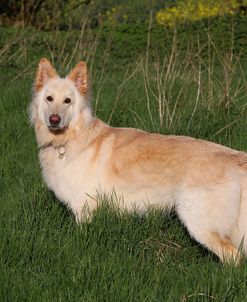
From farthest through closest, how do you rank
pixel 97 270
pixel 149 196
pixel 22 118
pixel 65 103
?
pixel 22 118
pixel 65 103
pixel 149 196
pixel 97 270

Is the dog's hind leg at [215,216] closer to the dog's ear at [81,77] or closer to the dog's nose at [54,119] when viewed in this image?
the dog's nose at [54,119]

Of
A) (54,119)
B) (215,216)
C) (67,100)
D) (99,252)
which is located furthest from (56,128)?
(215,216)

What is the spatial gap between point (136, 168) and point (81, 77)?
964 mm

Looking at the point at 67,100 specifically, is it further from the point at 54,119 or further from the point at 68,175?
the point at 68,175

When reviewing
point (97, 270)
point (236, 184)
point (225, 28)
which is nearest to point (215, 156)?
point (236, 184)

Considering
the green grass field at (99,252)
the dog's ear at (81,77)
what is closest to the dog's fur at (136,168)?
the dog's ear at (81,77)

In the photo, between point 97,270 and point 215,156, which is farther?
point 215,156

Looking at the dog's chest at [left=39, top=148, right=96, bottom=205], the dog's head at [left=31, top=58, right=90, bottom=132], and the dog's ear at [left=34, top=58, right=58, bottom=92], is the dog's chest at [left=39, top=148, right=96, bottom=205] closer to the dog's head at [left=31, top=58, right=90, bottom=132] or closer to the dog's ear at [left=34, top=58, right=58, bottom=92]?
the dog's head at [left=31, top=58, right=90, bottom=132]

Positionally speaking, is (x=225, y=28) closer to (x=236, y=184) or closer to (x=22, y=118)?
(x=22, y=118)

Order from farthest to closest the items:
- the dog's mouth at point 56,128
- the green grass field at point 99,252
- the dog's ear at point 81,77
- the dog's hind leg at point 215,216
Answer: the dog's ear at point 81,77 < the dog's mouth at point 56,128 < the dog's hind leg at point 215,216 < the green grass field at point 99,252

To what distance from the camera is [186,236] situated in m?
4.20

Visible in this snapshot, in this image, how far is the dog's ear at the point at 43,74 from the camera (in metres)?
4.73

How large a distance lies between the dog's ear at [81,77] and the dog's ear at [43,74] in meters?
0.15

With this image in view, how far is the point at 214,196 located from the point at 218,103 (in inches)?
143
